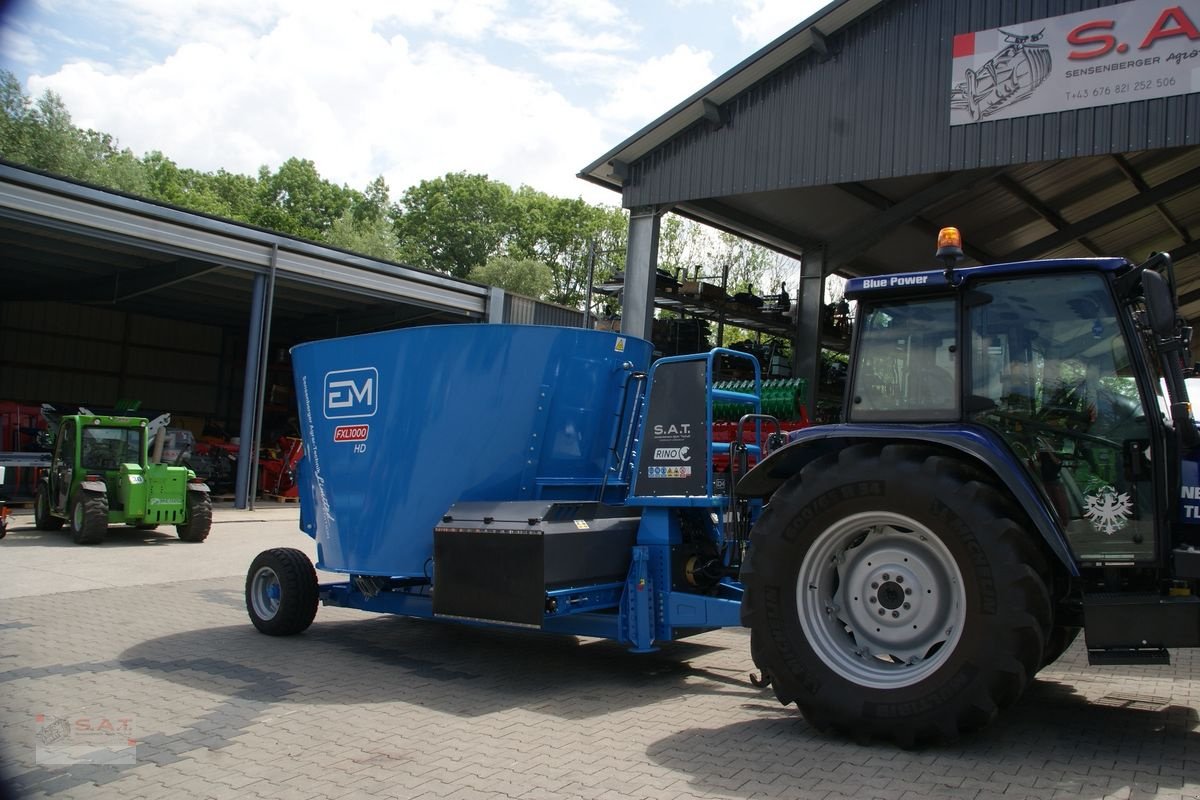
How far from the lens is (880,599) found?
455 centimetres

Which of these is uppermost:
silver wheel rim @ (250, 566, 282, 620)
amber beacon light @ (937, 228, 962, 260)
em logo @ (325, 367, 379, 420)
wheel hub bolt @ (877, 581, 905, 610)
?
amber beacon light @ (937, 228, 962, 260)

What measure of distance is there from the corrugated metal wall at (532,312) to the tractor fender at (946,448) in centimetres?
1709

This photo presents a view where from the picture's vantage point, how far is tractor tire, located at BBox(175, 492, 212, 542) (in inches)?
535

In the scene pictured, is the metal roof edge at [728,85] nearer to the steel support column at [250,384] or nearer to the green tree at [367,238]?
the steel support column at [250,384]

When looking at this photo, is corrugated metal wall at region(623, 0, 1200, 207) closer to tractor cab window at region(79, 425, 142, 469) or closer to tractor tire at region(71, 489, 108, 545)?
tractor cab window at region(79, 425, 142, 469)

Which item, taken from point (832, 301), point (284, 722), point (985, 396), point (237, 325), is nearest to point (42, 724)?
point (284, 722)

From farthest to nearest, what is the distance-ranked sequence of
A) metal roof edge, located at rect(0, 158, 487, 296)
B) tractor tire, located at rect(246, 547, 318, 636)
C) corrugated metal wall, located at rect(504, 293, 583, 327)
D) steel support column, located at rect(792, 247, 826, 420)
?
corrugated metal wall, located at rect(504, 293, 583, 327) → steel support column, located at rect(792, 247, 826, 420) → metal roof edge, located at rect(0, 158, 487, 296) → tractor tire, located at rect(246, 547, 318, 636)

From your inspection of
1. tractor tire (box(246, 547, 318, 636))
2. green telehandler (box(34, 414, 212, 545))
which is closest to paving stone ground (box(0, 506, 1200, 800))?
tractor tire (box(246, 547, 318, 636))

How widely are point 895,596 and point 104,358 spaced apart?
2728 cm

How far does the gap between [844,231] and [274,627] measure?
12983 millimetres

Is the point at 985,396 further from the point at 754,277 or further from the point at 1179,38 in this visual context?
the point at 754,277

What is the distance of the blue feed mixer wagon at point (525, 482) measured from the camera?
5750mm

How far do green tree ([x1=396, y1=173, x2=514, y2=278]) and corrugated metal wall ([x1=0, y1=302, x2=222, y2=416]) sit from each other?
32.2m

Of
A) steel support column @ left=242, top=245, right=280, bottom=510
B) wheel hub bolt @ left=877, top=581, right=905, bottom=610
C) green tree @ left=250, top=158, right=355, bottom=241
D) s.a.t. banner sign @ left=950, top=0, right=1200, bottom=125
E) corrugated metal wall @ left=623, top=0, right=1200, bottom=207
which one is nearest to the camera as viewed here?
wheel hub bolt @ left=877, top=581, right=905, bottom=610
